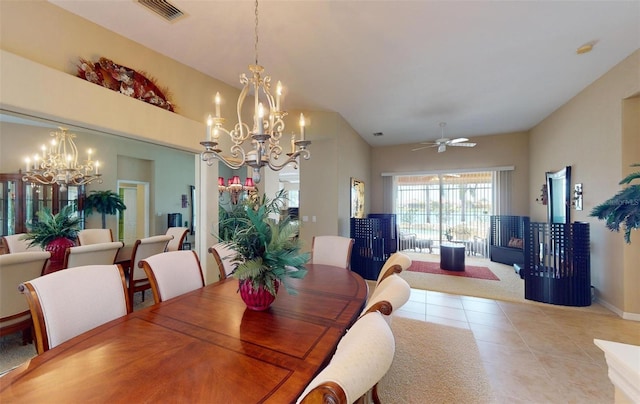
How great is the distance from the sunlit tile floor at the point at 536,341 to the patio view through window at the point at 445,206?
3.44 metres

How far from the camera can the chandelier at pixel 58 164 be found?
213 cm

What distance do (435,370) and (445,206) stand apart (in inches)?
219

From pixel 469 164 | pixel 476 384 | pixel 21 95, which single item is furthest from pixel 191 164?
pixel 469 164

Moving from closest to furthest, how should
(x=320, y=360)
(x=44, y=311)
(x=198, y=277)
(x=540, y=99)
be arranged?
(x=320, y=360) < (x=44, y=311) < (x=198, y=277) < (x=540, y=99)

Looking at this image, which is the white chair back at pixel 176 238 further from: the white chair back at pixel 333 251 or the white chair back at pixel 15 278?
the white chair back at pixel 333 251

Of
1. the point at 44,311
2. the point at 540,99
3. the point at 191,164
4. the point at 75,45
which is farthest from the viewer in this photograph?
the point at 540,99

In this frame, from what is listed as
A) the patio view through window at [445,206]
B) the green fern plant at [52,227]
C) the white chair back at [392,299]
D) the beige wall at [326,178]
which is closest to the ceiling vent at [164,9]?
the green fern plant at [52,227]

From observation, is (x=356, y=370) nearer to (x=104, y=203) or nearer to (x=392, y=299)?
(x=392, y=299)

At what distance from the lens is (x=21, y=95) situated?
1.83 meters

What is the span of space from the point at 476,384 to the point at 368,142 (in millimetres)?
5801

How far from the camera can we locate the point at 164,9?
2.21 meters

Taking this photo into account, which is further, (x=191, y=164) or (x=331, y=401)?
(x=191, y=164)

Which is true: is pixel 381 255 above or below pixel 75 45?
below

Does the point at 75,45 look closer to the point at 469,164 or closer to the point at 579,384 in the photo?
the point at 579,384
